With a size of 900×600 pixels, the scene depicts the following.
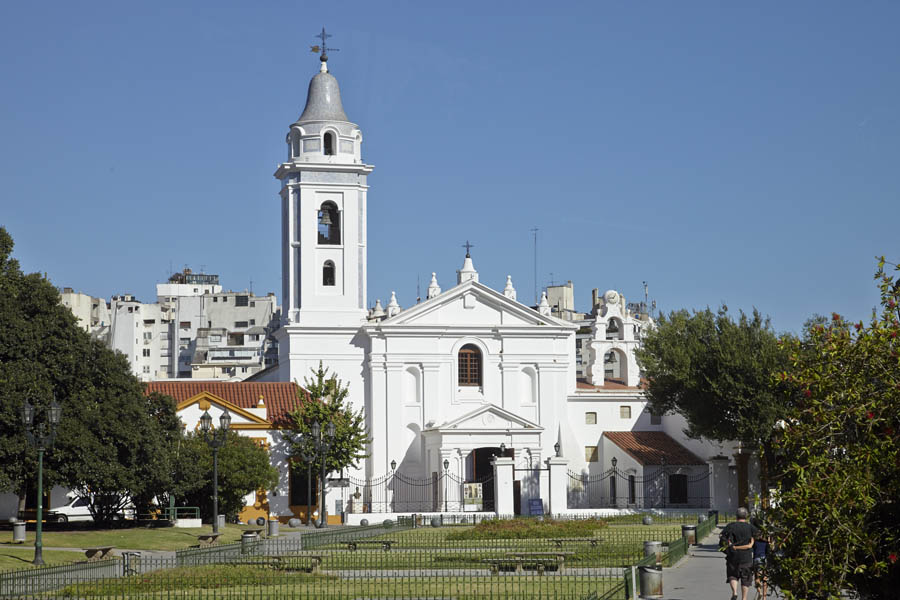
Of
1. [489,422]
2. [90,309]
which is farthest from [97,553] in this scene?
[90,309]

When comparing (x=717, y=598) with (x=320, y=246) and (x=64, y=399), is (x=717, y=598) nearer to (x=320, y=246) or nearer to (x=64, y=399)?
(x=64, y=399)

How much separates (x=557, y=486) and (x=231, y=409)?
14.1m

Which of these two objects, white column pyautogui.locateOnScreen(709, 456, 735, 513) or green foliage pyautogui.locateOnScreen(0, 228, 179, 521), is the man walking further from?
white column pyautogui.locateOnScreen(709, 456, 735, 513)

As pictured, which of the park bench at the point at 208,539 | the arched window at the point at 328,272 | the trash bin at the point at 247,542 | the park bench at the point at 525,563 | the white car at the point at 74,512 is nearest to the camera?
the park bench at the point at 525,563

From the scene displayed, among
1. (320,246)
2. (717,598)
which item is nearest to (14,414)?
(717,598)

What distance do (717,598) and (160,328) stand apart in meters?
109

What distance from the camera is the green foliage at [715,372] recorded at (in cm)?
5344

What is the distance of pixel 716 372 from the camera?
54.8m

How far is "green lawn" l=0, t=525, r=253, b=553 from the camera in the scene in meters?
34.2

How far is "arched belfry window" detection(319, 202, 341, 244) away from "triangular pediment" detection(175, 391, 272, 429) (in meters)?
10.5

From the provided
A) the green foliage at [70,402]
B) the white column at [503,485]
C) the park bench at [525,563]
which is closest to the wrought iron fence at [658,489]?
the white column at [503,485]

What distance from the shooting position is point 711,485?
198 ft

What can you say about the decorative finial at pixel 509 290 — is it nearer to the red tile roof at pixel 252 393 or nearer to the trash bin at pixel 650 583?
the red tile roof at pixel 252 393

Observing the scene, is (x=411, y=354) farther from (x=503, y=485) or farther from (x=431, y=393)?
(x=503, y=485)
